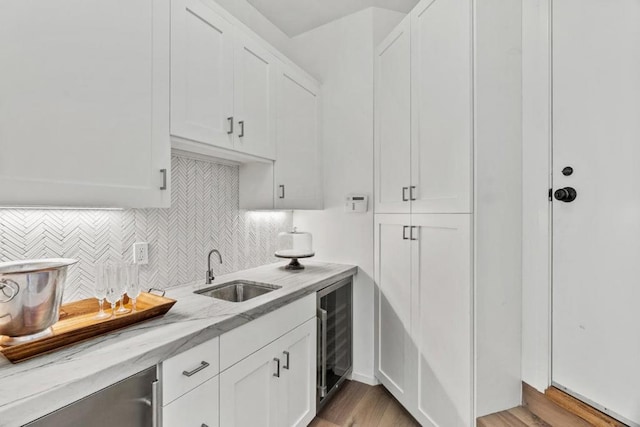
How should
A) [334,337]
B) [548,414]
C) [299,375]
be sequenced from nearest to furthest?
[548,414]
[299,375]
[334,337]

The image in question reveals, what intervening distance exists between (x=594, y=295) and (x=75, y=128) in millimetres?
2004

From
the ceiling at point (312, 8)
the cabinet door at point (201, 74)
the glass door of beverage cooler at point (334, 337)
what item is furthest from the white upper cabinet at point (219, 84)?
the glass door of beverage cooler at point (334, 337)

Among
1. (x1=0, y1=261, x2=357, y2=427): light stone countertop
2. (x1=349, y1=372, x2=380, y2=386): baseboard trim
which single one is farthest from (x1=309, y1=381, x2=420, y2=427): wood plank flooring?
(x1=0, y1=261, x2=357, y2=427): light stone countertop

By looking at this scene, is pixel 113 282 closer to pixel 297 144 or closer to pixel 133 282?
pixel 133 282

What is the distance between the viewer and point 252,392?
136cm

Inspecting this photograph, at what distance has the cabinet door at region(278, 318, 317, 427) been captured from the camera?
1559mm

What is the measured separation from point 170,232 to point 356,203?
4.21ft

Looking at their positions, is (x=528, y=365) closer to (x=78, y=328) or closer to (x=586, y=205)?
(x=586, y=205)

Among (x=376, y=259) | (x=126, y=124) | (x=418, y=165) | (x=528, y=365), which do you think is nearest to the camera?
(x=126, y=124)

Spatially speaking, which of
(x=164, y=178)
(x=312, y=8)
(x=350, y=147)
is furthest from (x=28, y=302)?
(x=312, y=8)

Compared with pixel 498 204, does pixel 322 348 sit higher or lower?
lower

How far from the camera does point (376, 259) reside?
7.36 ft

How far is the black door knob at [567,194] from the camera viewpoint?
1.30 metres

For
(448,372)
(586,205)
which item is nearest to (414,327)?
(448,372)
